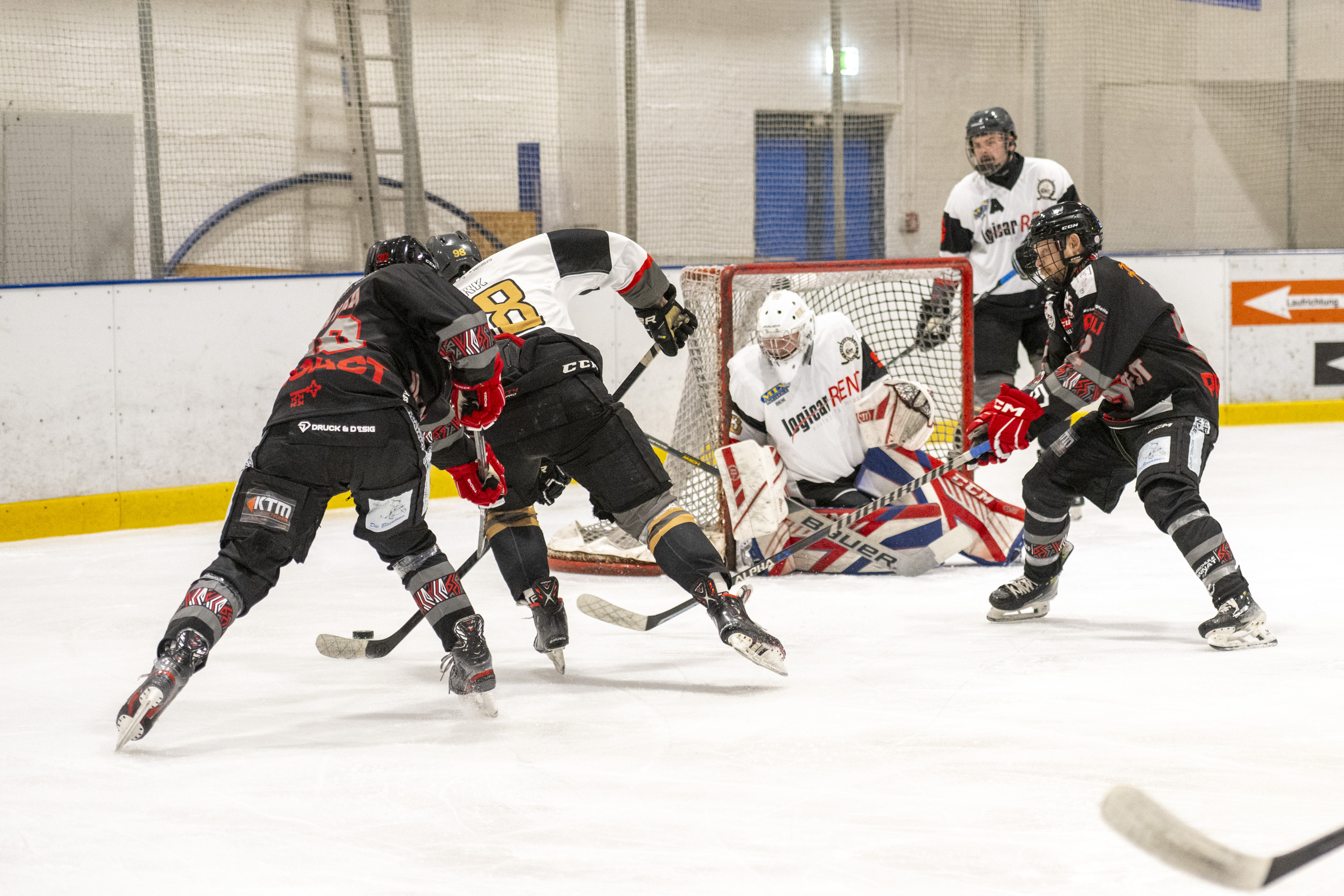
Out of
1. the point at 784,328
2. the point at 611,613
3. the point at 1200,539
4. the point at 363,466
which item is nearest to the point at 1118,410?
the point at 1200,539

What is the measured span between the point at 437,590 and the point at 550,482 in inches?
27.1

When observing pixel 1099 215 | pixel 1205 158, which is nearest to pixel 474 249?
pixel 1099 215

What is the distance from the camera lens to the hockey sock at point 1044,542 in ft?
10.9

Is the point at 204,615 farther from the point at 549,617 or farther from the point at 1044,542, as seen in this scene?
the point at 1044,542

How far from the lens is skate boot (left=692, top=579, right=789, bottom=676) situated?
2742 mm

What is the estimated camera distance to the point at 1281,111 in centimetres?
759

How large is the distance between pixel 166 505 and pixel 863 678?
302cm

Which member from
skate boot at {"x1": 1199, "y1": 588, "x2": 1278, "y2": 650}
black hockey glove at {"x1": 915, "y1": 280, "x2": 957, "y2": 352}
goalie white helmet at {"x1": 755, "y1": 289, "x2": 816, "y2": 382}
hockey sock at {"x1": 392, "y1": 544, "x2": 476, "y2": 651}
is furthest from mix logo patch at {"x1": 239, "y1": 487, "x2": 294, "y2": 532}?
black hockey glove at {"x1": 915, "y1": 280, "x2": 957, "y2": 352}

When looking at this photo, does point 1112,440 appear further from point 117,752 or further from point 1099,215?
point 1099,215

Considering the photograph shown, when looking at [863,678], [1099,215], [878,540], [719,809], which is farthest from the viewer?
[1099,215]

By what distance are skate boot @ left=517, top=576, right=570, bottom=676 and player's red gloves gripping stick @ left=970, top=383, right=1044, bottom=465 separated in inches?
39.8

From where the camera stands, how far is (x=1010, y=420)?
10.2 ft

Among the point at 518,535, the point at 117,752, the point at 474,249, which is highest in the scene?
the point at 474,249

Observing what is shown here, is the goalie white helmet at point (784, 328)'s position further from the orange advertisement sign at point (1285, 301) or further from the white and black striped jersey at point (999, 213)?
the orange advertisement sign at point (1285, 301)
